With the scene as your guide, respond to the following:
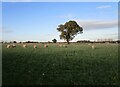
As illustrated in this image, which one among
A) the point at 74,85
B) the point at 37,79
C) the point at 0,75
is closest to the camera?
the point at 74,85

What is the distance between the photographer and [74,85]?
11.5 m

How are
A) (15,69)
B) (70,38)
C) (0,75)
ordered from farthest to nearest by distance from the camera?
(70,38) → (15,69) → (0,75)

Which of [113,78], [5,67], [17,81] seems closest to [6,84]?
[17,81]

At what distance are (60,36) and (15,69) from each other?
89.7 meters

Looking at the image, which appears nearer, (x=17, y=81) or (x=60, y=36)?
(x=17, y=81)

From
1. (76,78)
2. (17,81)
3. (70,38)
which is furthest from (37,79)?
(70,38)

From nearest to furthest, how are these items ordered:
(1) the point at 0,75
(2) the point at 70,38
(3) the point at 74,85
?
(3) the point at 74,85
(1) the point at 0,75
(2) the point at 70,38

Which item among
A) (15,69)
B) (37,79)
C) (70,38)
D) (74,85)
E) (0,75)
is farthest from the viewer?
(70,38)

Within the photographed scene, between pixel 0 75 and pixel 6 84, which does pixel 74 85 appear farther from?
pixel 0 75

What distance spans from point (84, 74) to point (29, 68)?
402 centimetres

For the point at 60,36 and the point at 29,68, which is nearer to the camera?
the point at 29,68

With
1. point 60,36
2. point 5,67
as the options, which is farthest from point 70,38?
point 5,67

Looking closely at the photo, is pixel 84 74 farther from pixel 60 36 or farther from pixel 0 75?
pixel 60 36

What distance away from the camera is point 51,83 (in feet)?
38.6
